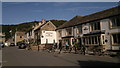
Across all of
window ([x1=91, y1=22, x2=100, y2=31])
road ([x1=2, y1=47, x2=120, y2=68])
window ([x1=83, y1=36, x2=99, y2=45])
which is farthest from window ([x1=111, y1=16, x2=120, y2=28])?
road ([x1=2, y1=47, x2=120, y2=68])

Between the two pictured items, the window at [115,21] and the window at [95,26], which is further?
the window at [95,26]

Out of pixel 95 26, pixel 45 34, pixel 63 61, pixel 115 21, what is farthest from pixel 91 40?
pixel 45 34

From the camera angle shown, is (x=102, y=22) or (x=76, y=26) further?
(x=76, y=26)

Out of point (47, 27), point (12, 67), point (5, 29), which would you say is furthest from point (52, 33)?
point (5, 29)

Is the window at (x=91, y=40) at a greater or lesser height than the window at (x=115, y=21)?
lesser

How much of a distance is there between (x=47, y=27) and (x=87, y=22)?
64.3 ft

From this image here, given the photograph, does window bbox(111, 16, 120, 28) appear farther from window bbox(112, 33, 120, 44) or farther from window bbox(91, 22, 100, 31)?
window bbox(91, 22, 100, 31)

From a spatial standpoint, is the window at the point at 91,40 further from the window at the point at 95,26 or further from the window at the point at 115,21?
the window at the point at 115,21

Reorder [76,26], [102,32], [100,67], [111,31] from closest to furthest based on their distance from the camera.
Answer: [100,67], [111,31], [102,32], [76,26]

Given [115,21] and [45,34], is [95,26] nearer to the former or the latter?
[115,21]

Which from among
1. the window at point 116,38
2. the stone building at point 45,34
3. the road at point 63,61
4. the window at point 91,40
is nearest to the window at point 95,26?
the window at point 91,40

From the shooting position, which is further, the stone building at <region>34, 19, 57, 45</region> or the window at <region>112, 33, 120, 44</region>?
the stone building at <region>34, 19, 57, 45</region>

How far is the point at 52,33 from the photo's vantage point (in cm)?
4256

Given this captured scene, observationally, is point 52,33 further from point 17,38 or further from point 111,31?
point 17,38
